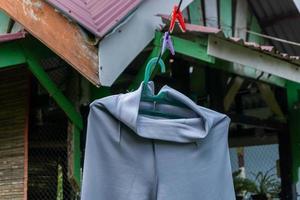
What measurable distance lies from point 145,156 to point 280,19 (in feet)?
14.8

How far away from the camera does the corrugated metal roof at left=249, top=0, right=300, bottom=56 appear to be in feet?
21.5

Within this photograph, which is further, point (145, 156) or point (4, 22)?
point (4, 22)

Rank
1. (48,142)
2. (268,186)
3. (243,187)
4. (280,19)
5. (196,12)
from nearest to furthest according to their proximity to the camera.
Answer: (48,142) < (196,12) < (280,19) < (243,187) < (268,186)

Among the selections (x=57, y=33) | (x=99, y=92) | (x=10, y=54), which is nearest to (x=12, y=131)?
(x=10, y=54)

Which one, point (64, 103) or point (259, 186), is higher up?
point (64, 103)

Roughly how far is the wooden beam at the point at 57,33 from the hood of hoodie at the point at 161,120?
1.09m

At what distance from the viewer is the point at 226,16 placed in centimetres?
619

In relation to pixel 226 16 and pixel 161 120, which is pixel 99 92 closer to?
pixel 161 120

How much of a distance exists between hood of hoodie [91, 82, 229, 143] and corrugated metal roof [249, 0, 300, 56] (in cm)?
400

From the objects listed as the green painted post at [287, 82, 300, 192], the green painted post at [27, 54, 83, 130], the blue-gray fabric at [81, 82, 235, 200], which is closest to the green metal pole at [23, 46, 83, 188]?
the green painted post at [27, 54, 83, 130]

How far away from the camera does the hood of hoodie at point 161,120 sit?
2588 mm

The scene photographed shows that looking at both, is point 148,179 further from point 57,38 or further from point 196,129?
point 57,38

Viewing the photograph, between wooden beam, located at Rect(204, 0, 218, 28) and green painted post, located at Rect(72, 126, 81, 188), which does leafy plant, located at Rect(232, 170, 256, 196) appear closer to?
wooden beam, located at Rect(204, 0, 218, 28)

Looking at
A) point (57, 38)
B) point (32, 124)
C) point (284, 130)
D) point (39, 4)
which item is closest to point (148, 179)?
point (57, 38)
